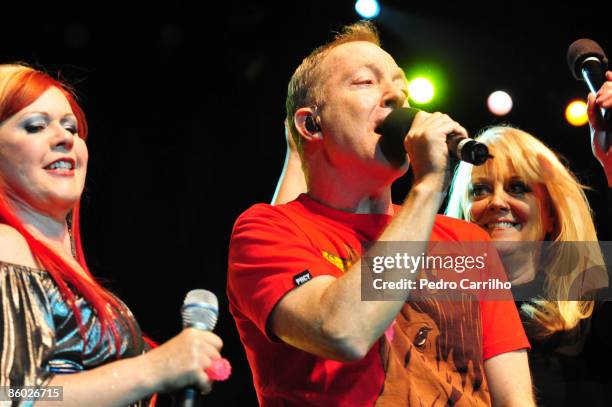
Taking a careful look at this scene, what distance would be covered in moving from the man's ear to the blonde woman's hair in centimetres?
83

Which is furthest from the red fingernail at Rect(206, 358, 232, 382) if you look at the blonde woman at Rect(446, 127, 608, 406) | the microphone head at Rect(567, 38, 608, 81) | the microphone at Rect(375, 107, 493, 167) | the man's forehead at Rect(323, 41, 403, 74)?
the microphone head at Rect(567, 38, 608, 81)

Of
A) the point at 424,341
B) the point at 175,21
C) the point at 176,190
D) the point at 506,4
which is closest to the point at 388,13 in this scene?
the point at 506,4

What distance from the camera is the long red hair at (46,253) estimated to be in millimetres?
1759

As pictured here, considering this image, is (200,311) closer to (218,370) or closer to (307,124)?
(218,370)

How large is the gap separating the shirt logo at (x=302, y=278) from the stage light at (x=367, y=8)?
2.51 m

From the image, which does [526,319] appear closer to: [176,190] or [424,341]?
[424,341]

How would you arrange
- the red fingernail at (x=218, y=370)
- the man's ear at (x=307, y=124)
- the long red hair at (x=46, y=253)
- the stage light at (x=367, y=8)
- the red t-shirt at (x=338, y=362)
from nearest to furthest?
the red fingernail at (x=218, y=370) < the long red hair at (x=46, y=253) < the red t-shirt at (x=338, y=362) < the man's ear at (x=307, y=124) < the stage light at (x=367, y=8)

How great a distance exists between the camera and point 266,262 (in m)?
1.91

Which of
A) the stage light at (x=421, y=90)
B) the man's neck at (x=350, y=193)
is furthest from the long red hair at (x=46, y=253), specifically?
the stage light at (x=421, y=90)

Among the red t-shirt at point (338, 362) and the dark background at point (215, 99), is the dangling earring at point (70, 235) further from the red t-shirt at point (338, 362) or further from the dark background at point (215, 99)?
the dark background at point (215, 99)

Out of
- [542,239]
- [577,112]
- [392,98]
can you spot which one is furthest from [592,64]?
[577,112]

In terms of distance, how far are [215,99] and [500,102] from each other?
1.42 metres

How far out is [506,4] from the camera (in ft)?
13.7

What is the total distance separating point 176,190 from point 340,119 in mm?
1951
